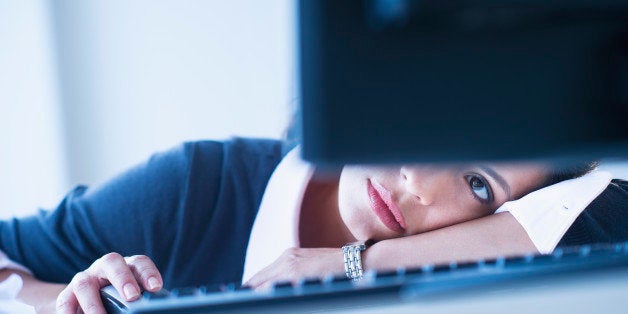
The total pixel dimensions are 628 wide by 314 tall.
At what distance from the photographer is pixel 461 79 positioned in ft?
0.83

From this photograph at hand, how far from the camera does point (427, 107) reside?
252mm

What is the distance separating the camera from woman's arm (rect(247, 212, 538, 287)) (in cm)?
70

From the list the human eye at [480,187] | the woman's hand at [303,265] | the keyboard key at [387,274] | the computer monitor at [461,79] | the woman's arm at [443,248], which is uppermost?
the computer monitor at [461,79]

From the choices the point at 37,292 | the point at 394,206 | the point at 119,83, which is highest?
the point at 119,83

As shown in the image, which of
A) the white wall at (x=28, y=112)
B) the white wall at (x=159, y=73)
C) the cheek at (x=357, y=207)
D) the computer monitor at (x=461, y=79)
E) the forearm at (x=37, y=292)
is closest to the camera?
the computer monitor at (x=461, y=79)

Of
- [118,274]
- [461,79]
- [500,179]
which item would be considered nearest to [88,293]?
[118,274]

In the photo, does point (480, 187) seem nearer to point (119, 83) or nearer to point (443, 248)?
point (443, 248)

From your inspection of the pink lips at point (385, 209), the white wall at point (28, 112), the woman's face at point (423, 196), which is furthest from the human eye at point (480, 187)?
the white wall at point (28, 112)

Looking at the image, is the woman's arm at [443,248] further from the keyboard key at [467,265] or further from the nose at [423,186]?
the keyboard key at [467,265]

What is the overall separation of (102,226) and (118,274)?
416 millimetres

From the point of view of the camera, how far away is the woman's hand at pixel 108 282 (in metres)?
0.47

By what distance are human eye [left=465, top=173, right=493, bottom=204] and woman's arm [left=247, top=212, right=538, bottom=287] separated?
0.09 feet

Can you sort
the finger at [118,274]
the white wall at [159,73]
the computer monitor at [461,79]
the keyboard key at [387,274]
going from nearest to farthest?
the computer monitor at [461,79] < the keyboard key at [387,274] < the finger at [118,274] < the white wall at [159,73]

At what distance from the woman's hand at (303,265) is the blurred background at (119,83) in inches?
29.5
